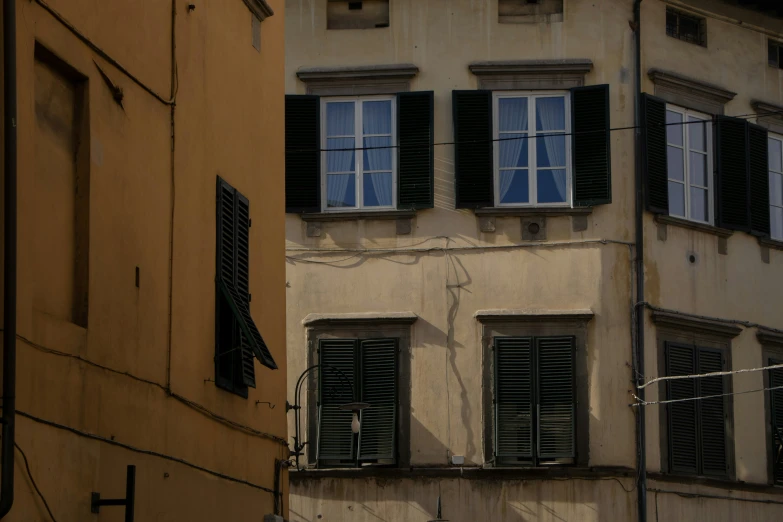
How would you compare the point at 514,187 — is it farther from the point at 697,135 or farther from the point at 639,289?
the point at 697,135

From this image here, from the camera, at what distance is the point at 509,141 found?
21.5 metres

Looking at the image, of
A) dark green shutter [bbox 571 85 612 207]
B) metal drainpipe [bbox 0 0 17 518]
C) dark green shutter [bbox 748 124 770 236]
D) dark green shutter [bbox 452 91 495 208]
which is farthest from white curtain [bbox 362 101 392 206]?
metal drainpipe [bbox 0 0 17 518]

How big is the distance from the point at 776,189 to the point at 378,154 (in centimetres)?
549

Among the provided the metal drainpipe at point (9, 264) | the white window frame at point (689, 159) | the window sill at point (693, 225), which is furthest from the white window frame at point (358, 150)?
the metal drainpipe at point (9, 264)

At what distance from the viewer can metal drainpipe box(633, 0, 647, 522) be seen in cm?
2073

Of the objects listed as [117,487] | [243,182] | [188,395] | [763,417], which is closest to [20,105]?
[117,487]

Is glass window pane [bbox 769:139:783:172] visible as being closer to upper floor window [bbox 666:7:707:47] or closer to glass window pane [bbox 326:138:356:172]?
upper floor window [bbox 666:7:707:47]

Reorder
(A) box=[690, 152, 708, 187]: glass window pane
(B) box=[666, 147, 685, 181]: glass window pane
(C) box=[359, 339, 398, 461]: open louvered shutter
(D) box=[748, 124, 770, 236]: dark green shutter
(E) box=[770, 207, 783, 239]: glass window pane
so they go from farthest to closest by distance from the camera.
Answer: (E) box=[770, 207, 783, 239]: glass window pane
(D) box=[748, 124, 770, 236]: dark green shutter
(A) box=[690, 152, 708, 187]: glass window pane
(B) box=[666, 147, 685, 181]: glass window pane
(C) box=[359, 339, 398, 461]: open louvered shutter

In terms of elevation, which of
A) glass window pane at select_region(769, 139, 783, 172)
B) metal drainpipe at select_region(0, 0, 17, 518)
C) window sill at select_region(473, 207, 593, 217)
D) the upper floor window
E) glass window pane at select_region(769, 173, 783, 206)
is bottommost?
metal drainpipe at select_region(0, 0, 17, 518)

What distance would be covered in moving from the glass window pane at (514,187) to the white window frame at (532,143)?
4 centimetres

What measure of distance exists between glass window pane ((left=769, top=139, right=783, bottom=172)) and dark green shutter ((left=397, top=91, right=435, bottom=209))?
479 centimetres

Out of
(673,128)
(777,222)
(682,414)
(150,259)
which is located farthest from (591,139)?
(150,259)

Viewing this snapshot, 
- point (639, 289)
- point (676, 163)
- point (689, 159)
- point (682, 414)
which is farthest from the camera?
point (689, 159)

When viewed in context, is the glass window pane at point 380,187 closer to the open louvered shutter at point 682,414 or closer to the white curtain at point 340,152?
the white curtain at point 340,152
